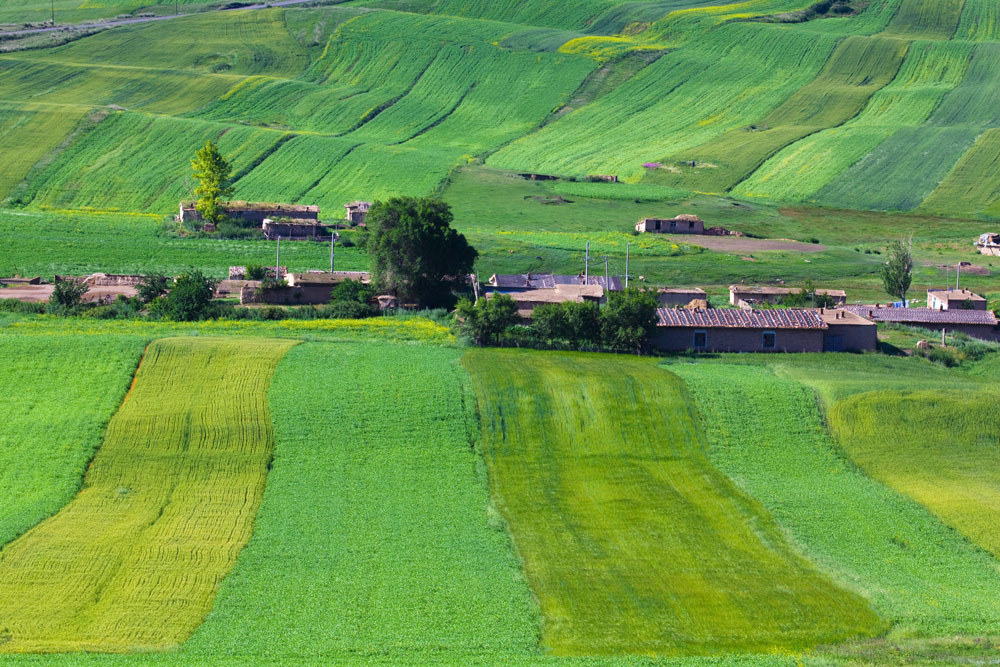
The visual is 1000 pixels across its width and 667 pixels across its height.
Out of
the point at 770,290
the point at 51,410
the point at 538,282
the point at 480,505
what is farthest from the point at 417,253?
the point at 480,505

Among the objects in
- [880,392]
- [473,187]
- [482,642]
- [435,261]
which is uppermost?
[473,187]

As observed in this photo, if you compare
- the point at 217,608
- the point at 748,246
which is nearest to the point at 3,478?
the point at 217,608

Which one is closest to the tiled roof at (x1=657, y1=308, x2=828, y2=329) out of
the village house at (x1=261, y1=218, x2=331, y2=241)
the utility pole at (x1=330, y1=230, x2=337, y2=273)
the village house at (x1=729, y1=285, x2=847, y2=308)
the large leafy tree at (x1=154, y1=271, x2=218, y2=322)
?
the village house at (x1=729, y1=285, x2=847, y2=308)

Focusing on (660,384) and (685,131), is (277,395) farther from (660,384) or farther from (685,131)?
(685,131)

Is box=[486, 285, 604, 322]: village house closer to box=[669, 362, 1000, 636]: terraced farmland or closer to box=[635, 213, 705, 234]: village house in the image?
box=[669, 362, 1000, 636]: terraced farmland

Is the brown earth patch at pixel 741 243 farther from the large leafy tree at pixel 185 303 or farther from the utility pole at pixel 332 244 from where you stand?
the large leafy tree at pixel 185 303

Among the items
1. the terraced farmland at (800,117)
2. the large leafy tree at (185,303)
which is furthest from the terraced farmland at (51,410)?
the terraced farmland at (800,117)
